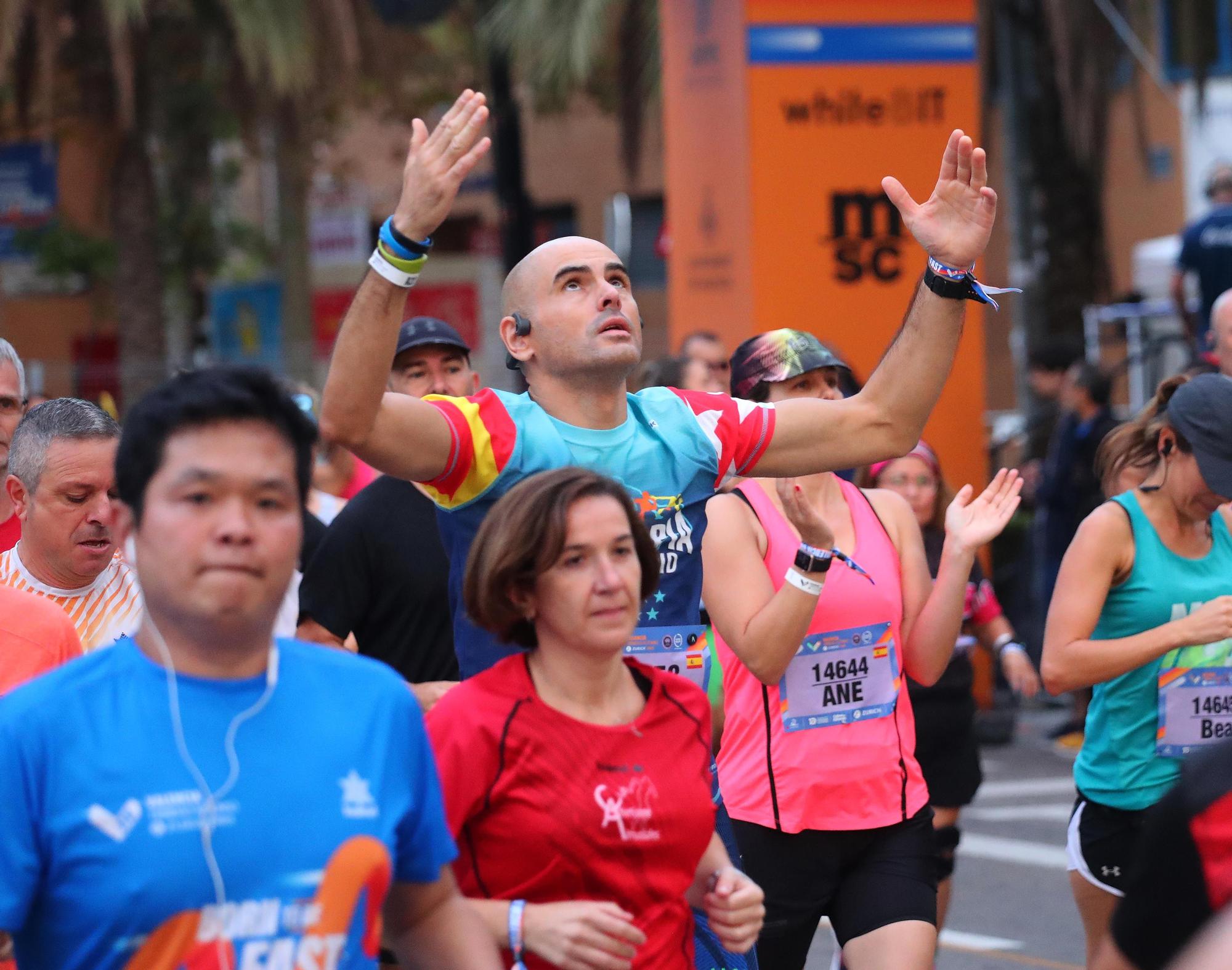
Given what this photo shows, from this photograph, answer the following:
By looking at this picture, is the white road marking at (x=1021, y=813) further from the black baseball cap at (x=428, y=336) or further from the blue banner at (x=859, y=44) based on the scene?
the blue banner at (x=859, y=44)

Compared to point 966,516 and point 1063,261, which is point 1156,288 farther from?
point 966,516

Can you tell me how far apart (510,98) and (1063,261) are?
6087mm

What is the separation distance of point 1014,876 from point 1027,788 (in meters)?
1.92

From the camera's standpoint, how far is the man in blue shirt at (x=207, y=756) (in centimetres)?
230

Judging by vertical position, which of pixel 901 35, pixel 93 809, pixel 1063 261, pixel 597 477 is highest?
pixel 901 35

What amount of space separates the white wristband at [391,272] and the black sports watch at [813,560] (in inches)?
46.9

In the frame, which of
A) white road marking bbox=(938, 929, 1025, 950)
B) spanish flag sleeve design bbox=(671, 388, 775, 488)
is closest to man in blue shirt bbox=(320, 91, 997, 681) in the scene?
spanish flag sleeve design bbox=(671, 388, 775, 488)

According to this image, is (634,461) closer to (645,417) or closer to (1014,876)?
(645,417)

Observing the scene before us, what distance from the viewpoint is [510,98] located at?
13.7 m

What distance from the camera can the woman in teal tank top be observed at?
14.9 ft

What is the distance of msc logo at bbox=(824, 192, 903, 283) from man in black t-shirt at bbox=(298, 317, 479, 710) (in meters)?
6.96

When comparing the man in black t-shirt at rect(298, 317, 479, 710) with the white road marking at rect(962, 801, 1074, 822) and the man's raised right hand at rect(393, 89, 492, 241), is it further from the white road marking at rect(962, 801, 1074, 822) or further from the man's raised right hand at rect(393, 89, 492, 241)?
the white road marking at rect(962, 801, 1074, 822)

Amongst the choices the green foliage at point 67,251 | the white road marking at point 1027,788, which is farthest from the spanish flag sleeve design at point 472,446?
the green foliage at point 67,251

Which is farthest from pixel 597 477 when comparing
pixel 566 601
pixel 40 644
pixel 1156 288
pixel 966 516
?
pixel 1156 288
